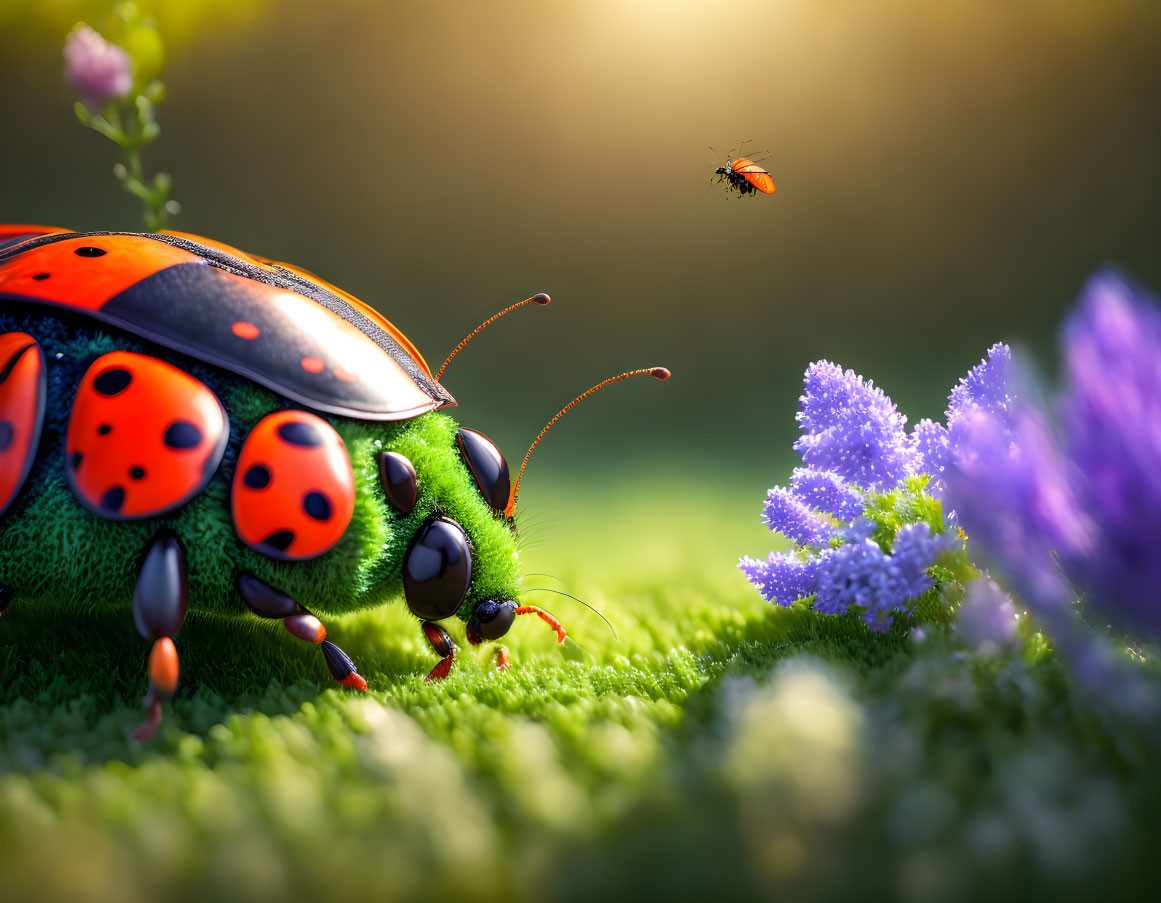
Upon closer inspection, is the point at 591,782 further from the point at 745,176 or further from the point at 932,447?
the point at 745,176

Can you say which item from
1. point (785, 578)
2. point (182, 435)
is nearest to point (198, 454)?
point (182, 435)

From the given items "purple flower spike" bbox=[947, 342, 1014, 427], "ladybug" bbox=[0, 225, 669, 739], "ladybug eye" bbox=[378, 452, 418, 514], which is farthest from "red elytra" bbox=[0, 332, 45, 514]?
"purple flower spike" bbox=[947, 342, 1014, 427]

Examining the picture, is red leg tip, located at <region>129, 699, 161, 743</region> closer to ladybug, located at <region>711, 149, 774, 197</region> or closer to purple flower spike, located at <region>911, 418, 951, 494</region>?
purple flower spike, located at <region>911, 418, 951, 494</region>

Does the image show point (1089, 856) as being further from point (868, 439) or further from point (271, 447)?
point (271, 447)

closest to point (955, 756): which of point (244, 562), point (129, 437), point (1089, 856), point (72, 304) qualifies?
point (1089, 856)

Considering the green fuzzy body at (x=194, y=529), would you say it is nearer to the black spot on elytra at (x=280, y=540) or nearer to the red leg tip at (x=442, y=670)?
the black spot on elytra at (x=280, y=540)

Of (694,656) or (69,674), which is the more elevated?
(694,656)

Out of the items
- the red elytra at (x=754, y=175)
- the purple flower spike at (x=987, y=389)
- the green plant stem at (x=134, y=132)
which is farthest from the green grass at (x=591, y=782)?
the green plant stem at (x=134, y=132)
